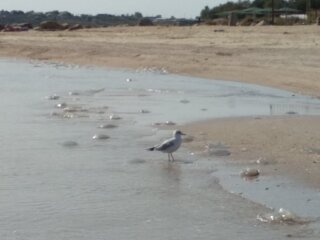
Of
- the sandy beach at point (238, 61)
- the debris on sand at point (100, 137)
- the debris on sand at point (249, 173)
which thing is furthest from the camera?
the debris on sand at point (100, 137)

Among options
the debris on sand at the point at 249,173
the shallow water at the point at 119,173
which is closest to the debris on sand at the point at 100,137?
the shallow water at the point at 119,173

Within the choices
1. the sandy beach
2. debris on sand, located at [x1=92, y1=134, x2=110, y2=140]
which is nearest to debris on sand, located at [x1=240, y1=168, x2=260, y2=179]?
the sandy beach

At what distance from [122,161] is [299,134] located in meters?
2.61

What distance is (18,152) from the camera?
11.5m

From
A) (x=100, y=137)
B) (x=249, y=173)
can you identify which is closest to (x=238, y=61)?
(x=100, y=137)

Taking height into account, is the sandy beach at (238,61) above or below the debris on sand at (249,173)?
below

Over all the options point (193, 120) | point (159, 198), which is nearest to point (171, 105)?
point (193, 120)

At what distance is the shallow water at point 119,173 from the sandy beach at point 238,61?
849 millimetres

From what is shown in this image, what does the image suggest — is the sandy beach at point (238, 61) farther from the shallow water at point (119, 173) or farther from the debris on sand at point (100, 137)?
the debris on sand at point (100, 137)

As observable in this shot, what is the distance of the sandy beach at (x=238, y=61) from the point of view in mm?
11039

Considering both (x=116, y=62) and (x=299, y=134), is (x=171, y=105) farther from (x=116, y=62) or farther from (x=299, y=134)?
(x=116, y=62)

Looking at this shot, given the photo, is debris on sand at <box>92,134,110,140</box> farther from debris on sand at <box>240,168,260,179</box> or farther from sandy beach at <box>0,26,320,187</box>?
debris on sand at <box>240,168,260,179</box>

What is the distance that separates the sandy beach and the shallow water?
849 millimetres

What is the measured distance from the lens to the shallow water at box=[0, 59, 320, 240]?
755 centimetres
